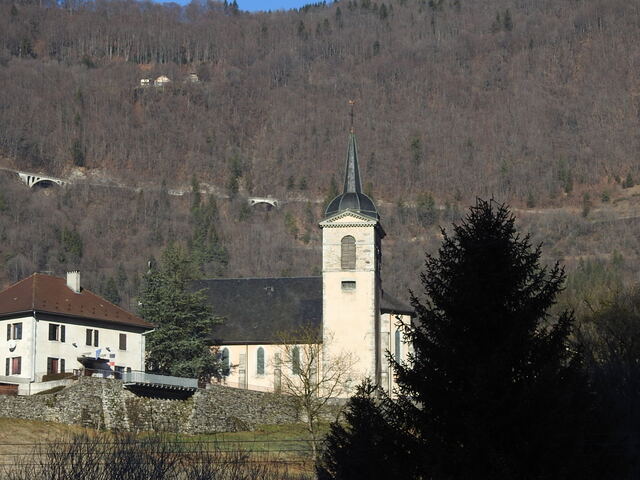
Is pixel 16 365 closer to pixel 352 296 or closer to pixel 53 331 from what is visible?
pixel 53 331

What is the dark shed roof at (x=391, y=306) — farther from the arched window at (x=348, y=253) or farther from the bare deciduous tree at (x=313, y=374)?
the bare deciduous tree at (x=313, y=374)

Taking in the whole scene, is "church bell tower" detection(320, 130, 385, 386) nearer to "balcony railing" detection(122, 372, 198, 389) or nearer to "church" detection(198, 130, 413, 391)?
"church" detection(198, 130, 413, 391)

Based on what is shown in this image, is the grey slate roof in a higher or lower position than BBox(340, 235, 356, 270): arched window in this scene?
lower

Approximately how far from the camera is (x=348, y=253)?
76000mm

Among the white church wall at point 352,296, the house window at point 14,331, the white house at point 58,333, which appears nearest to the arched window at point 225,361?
the white house at point 58,333

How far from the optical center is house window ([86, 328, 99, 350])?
70.2 metres

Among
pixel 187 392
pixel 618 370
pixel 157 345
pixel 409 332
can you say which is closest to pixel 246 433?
pixel 187 392

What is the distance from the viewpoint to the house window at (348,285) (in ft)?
248

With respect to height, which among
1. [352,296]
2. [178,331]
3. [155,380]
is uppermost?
[352,296]

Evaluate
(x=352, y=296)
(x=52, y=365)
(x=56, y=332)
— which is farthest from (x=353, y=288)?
(x=52, y=365)

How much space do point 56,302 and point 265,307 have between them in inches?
653

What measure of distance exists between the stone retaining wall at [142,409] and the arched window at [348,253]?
9.93 metres

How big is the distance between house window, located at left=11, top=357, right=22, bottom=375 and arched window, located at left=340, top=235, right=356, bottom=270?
66.2 ft

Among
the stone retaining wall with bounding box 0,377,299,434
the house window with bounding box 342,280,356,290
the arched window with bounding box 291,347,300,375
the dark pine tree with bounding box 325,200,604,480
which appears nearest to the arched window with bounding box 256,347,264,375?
the arched window with bounding box 291,347,300,375
